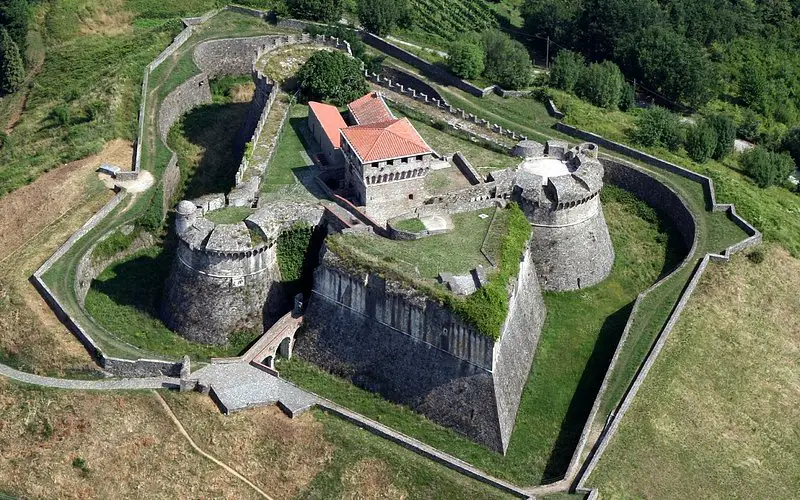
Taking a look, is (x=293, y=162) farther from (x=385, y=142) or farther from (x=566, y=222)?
(x=566, y=222)

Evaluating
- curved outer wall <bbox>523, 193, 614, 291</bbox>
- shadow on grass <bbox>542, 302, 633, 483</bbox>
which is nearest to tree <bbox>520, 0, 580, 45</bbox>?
curved outer wall <bbox>523, 193, 614, 291</bbox>

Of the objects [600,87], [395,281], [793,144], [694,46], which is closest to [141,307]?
[395,281]

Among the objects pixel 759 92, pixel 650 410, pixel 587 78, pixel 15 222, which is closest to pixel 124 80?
pixel 15 222

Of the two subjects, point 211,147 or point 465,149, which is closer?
point 465,149

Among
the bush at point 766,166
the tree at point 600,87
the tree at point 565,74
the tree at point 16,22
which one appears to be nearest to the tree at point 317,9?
the tree at point 565,74

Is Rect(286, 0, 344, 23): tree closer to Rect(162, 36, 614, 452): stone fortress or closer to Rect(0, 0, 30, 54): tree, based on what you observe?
Rect(0, 0, 30, 54): tree

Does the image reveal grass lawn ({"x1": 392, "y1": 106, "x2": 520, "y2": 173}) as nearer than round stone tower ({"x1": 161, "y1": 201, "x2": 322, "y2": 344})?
No

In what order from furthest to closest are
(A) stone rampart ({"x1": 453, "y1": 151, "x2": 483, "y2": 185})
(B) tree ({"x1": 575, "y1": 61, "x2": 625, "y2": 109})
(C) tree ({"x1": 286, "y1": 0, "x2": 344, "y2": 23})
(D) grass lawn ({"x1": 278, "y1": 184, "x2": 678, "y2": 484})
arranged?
1. (C) tree ({"x1": 286, "y1": 0, "x2": 344, "y2": 23})
2. (B) tree ({"x1": 575, "y1": 61, "x2": 625, "y2": 109})
3. (A) stone rampart ({"x1": 453, "y1": 151, "x2": 483, "y2": 185})
4. (D) grass lawn ({"x1": 278, "y1": 184, "x2": 678, "y2": 484})

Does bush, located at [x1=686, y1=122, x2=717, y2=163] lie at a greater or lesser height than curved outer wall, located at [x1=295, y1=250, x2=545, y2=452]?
lesser
